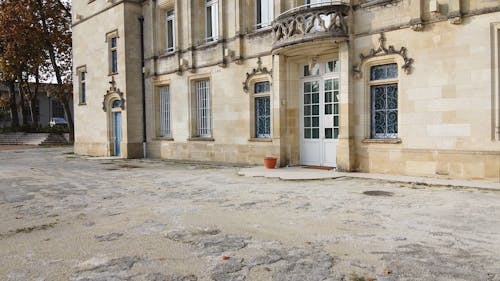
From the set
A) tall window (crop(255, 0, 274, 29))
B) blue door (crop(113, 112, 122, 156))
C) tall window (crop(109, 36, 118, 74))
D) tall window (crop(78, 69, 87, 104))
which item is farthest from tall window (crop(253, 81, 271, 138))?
tall window (crop(78, 69, 87, 104))

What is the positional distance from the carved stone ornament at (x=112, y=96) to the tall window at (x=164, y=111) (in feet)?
5.82

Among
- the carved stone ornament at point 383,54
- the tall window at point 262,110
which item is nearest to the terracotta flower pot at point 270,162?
the tall window at point 262,110

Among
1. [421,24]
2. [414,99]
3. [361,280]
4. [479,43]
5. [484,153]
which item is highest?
[421,24]

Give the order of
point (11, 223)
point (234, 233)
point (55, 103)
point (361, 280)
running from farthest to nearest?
point (55, 103) → point (11, 223) → point (234, 233) → point (361, 280)

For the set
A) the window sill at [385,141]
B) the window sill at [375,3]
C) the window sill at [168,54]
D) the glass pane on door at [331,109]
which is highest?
the window sill at [168,54]

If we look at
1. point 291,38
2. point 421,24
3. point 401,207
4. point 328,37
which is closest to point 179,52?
→ point 291,38

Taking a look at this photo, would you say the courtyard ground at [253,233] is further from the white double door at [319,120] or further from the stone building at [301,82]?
the white double door at [319,120]

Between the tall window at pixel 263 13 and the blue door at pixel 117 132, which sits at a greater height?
the tall window at pixel 263 13

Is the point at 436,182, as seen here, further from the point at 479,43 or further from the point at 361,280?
the point at 361,280

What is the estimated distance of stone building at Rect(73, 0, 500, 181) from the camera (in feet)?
28.4

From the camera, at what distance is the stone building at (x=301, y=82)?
8664mm

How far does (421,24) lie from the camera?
9102 mm

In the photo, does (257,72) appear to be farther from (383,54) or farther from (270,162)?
(383,54)

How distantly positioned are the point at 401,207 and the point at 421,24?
4.85 metres
